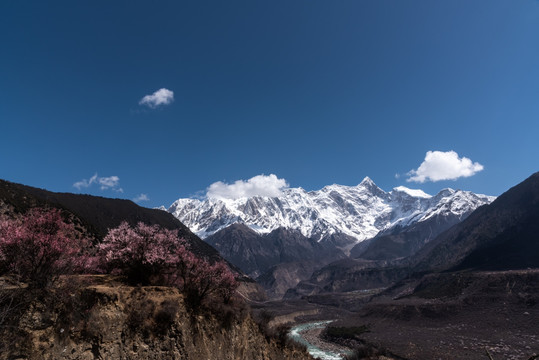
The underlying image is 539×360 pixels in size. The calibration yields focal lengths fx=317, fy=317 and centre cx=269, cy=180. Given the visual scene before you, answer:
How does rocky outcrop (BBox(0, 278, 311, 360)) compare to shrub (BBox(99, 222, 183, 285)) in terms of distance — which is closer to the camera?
rocky outcrop (BBox(0, 278, 311, 360))

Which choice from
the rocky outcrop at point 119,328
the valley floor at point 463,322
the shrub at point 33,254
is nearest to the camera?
the rocky outcrop at point 119,328

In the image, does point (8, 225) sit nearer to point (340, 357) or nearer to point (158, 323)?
point (158, 323)

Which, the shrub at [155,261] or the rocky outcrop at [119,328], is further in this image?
the shrub at [155,261]

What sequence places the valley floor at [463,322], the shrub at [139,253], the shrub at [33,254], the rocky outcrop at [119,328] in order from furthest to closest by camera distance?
1. the valley floor at [463,322]
2. the shrub at [139,253]
3. the shrub at [33,254]
4. the rocky outcrop at [119,328]

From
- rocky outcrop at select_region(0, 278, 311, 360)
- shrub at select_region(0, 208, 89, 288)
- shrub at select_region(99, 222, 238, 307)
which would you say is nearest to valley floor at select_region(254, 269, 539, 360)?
shrub at select_region(99, 222, 238, 307)

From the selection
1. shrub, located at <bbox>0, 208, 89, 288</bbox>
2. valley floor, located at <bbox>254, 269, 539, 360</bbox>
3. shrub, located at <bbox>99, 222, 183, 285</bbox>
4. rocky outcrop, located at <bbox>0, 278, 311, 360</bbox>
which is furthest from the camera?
valley floor, located at <bbox>254, 269, 539, 360</bbox>

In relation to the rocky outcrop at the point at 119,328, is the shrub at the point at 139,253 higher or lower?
higher

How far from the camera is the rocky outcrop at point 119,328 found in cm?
1124

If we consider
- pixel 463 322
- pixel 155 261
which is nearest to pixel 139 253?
pixel 155 261

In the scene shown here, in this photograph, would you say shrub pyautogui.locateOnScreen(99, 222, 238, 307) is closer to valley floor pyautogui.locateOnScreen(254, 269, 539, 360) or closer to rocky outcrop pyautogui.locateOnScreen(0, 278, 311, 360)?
rocky outcrop pyautogui.locateOnScreen(0, 278, 311, 360)

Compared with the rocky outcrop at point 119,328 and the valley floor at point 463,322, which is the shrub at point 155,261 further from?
the valley floor at point 463,322

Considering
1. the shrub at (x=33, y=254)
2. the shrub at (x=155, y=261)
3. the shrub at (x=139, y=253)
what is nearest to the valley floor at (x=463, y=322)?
the shrub at (x=155, y=261)

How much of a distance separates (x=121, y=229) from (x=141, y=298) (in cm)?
479

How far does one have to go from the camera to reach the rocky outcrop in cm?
1124
